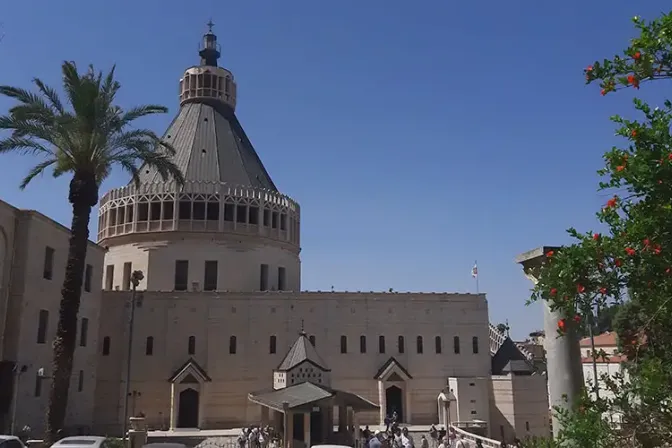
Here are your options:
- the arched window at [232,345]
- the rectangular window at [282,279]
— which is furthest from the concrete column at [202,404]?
the rectangular window at [282,279]

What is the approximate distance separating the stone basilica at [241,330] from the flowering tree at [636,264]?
2862 cm

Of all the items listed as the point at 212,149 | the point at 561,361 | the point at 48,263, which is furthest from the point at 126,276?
the point at 561,361

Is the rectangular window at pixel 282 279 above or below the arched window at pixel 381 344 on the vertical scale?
above

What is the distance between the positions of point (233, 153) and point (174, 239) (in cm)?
950

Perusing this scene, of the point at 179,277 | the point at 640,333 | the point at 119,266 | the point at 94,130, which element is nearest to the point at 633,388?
the point at 640,333

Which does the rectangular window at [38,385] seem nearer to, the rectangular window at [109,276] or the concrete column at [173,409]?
the concrete column at [173,409]

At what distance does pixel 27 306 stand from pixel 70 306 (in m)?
8.36

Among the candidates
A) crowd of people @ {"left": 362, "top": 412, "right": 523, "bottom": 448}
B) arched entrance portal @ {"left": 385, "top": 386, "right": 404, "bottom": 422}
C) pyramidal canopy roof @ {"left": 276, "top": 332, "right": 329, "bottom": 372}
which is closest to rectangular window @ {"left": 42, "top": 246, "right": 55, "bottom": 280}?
pyramidal canopy roof @ {"left": 276, "top": 332, "right": 329, "bottom": 372}

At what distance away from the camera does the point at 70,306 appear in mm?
20219

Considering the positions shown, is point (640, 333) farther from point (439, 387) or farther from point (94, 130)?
point (439, 387)

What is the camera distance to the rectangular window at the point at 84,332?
1366 inches

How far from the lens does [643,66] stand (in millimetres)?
7164

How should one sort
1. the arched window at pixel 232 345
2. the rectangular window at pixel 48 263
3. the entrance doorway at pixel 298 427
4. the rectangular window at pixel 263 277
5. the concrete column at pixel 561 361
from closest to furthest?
1. the concrete column at pixel 561 361
2. the entrance doorway at pixel 298 427
3. the rectangular window at pixel 48 263
4. the arched window at pixel 232 345
5. the rectangular window at pixel 263 277

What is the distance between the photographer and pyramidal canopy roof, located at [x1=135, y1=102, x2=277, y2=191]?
Result: 45562mm
